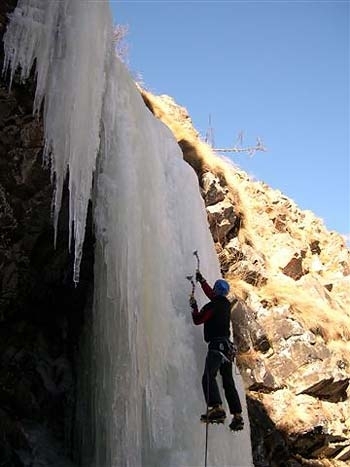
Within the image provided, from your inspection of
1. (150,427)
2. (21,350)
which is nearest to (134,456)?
(150,427)

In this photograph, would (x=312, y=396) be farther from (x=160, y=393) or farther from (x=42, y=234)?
(x=42, y=234)

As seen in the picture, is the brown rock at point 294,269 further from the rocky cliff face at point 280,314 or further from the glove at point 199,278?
the glove at point 199,278

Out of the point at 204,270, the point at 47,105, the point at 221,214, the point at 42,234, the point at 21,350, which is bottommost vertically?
the point at 21,350

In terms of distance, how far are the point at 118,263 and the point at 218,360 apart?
161 cm

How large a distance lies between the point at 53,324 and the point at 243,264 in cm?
493

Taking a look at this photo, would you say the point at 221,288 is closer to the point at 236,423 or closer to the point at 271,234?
the point at 236,423

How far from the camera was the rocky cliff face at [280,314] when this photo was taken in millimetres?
9102

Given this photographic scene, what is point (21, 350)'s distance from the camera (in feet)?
24.1

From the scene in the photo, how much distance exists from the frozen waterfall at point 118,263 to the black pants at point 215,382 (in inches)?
12.7

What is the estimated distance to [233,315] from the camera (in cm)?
982

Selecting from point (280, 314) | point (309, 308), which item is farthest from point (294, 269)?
point (280, 314)

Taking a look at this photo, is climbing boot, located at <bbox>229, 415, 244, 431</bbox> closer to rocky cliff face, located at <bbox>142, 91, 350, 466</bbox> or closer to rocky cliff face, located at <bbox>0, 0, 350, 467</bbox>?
rocky cliff face, located at <bbox>0, 0, 350, 467</bbox>

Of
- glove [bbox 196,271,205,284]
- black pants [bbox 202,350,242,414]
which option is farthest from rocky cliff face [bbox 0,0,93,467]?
black pants [bbox 202,350,242,414]

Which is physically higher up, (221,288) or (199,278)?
(199,278)
